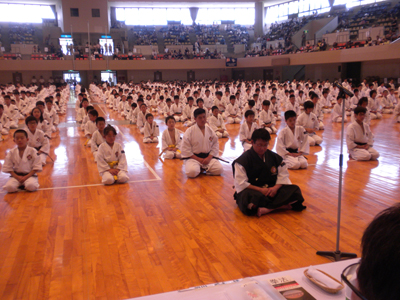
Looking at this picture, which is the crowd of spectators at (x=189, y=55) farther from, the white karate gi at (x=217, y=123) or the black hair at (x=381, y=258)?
the black hair at (x=381, y=258)

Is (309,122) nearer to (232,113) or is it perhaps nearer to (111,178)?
(232,113)

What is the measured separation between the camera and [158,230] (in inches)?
156

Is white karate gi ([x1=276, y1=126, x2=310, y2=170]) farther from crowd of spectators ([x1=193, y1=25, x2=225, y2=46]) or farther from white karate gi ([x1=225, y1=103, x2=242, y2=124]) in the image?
crowd of spectators ([x1=193, y1=25, x2=225, y2=46])

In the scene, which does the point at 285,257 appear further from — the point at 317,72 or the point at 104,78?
the point at 104,78

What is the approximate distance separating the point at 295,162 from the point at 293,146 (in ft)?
1.14

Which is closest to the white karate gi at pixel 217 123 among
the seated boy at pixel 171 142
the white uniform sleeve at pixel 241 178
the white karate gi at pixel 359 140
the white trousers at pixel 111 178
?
the seated boy at pixel 171 142

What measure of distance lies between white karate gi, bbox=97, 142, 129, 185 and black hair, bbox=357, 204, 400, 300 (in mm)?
5412

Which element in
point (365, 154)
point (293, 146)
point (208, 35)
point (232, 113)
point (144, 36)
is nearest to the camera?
point (293, 146)

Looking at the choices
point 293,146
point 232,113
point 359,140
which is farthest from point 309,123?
point 232,113

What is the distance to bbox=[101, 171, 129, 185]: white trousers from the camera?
19.0ft

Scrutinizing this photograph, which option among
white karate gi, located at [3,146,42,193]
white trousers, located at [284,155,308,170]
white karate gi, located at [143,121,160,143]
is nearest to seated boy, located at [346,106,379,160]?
white trousers, located at [284,155,308,170]

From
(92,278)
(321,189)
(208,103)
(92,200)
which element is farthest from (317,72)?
(92,278)

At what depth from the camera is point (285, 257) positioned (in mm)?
3271

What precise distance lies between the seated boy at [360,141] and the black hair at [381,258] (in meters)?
6.97
